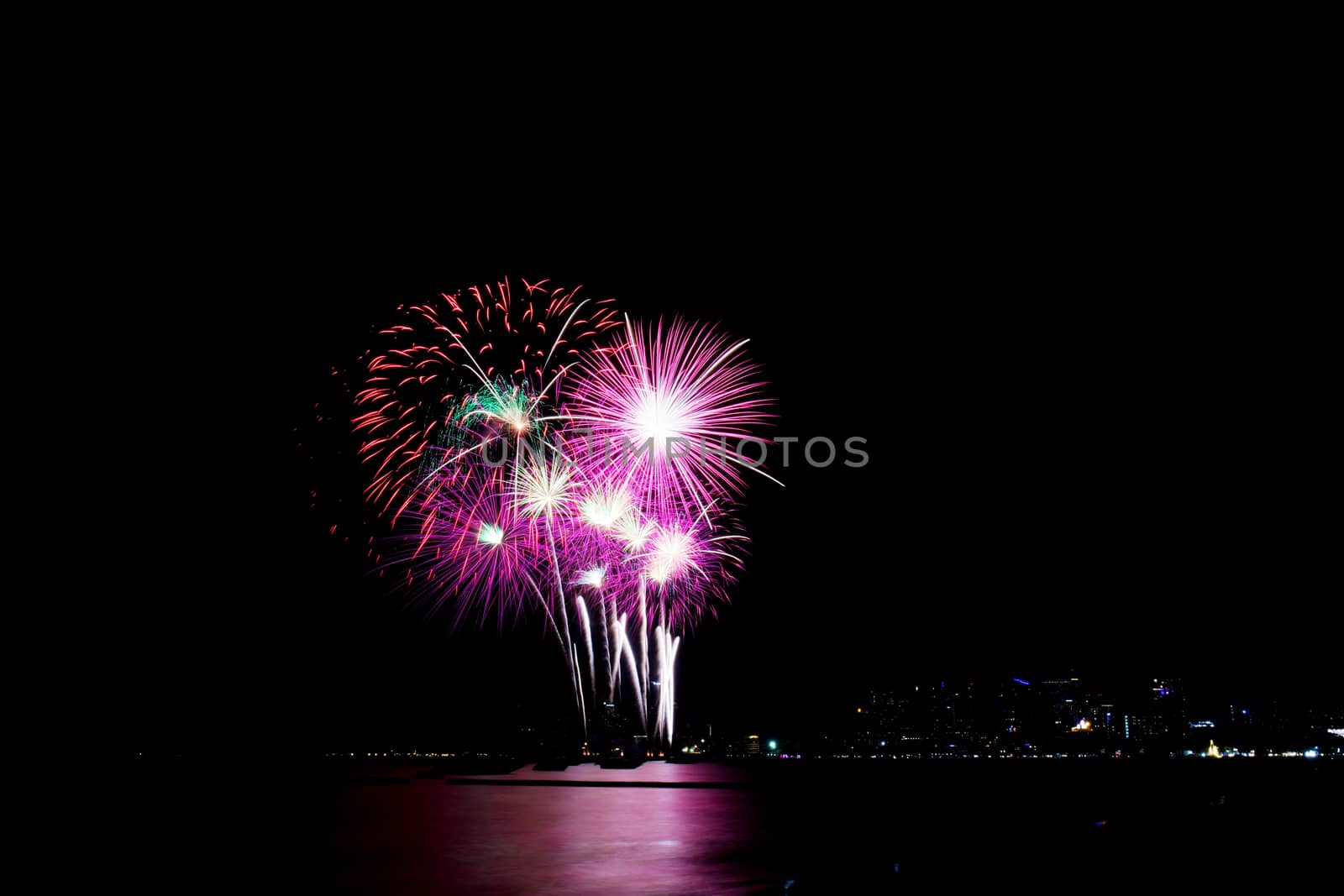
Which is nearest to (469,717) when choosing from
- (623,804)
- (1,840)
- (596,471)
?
(596,471)

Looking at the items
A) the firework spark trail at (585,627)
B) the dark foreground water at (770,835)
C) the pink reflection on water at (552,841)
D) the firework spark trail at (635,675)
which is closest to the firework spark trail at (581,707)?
the firework spark trail at (585,627)

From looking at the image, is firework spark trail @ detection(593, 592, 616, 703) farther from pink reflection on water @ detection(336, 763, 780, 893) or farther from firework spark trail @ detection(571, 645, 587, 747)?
pink reflection on water @ detection(336, 763, 780, 893)

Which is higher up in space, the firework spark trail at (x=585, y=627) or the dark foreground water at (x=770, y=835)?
the firework spark trail at (x=585, y=627)

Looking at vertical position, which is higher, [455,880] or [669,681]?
[669,681]

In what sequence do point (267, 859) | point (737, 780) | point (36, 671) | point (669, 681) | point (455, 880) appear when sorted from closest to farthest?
point (455, 880), point (267, 859), point (737, 780), point (669, 681), point (36, 671)

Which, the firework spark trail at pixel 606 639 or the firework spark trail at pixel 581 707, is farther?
the firework spark trail at pixel 581 707

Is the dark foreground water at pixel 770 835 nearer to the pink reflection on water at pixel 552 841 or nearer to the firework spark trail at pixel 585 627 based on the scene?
the pink reflection on water at pixel 552 841

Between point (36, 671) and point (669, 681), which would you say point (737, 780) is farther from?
point (36, 671)

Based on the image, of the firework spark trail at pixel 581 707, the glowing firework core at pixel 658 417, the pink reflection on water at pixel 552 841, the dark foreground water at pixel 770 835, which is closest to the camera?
the dark foreground water at pixel 770 835

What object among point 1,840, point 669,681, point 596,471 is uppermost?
point 596,471
